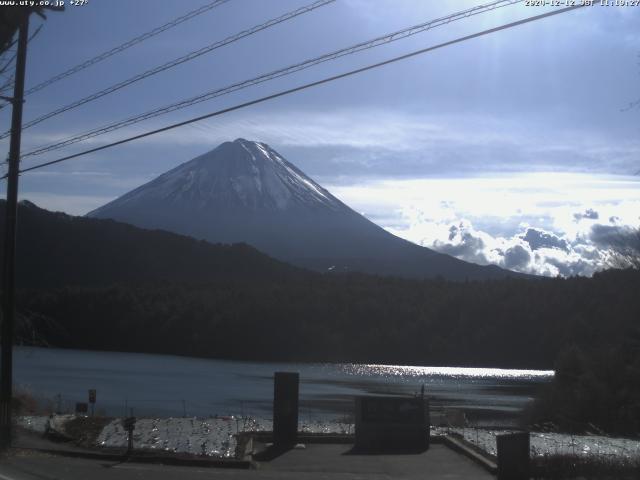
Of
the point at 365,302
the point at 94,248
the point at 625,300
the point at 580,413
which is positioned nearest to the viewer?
the point at 580,413

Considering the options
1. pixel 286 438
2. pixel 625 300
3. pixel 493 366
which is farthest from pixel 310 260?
pixel 286 438

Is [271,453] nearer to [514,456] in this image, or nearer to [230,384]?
[514,456]

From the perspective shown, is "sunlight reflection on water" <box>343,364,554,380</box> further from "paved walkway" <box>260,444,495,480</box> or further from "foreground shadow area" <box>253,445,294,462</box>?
"paved walkway" <box>260,444,495,480</box>

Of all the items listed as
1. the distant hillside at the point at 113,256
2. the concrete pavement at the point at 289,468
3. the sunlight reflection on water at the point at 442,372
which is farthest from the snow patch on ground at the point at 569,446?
the distant hillside at the point at 113,256

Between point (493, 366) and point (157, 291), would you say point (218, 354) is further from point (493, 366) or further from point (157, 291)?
point (493, 366)

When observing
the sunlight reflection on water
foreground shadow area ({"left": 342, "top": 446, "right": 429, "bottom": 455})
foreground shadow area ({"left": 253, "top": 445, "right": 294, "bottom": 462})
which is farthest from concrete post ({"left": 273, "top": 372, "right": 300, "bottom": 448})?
the sunlight reflection on water

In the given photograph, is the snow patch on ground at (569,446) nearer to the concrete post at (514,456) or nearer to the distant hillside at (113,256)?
the concrete post at (514,456)
